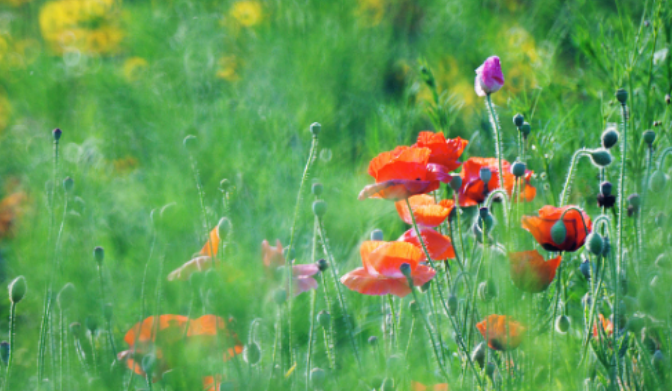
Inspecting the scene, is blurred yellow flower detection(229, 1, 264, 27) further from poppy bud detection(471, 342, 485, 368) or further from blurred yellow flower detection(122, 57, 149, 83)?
poppy bud detection(471, 342, 485, 368)

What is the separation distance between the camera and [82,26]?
2092 millimetres

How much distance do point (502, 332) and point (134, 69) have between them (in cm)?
150

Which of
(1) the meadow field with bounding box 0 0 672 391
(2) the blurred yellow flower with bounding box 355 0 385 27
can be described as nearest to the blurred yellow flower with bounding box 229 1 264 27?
(1) the meadow field with bounding box 0 0 672 391

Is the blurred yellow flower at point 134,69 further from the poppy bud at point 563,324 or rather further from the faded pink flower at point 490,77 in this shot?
the poppy bud at point 563,324

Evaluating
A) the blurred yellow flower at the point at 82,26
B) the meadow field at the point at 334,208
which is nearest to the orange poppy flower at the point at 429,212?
the meadow field at the point at 334,208

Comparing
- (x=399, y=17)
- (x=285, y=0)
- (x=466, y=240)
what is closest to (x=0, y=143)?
(x=285, y=0)

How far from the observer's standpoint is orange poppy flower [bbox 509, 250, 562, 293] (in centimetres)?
48

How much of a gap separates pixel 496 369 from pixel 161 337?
301 mm

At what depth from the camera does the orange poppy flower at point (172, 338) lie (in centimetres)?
43

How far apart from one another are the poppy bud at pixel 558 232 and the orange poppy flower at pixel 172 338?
0.26 metres

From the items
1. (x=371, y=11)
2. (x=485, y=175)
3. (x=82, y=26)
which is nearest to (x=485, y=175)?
(x=485, y=175)

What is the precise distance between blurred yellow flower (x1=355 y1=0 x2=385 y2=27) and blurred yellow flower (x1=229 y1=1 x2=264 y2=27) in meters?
0.29

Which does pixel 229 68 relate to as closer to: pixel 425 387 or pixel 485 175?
pixel 485 175

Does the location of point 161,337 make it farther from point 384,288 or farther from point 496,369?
point 496,369
